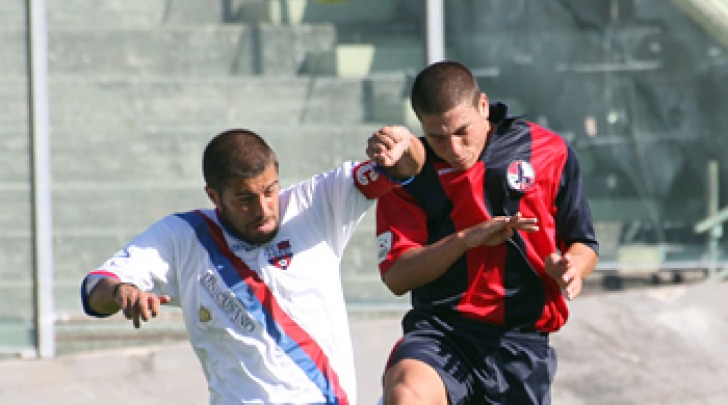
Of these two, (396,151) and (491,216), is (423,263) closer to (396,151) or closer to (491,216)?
(491,216)

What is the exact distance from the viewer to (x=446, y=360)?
4.86 meters

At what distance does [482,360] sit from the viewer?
16.2ft

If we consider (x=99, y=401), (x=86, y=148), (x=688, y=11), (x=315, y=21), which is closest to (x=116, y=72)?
(x=86, y=148)

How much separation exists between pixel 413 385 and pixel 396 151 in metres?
0.90

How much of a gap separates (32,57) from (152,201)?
1.11 meters

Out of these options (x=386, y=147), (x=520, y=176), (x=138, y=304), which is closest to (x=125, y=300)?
(x=138, y=304)

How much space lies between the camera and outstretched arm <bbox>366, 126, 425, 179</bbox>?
413 cm

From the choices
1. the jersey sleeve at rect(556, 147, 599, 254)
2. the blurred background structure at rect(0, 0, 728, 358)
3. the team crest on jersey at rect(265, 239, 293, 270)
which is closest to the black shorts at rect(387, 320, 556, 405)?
the jersey sleeve at rect(556, 147, 599, 254)

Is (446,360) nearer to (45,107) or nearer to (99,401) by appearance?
(99,401)

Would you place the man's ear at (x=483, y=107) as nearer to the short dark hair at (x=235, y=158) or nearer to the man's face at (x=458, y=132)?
the man's face at (x=458, y=132)

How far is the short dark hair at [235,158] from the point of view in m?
4.29

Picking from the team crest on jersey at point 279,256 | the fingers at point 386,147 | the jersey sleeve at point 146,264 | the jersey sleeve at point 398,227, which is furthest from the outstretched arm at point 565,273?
the jersey sleeve at point 146,264

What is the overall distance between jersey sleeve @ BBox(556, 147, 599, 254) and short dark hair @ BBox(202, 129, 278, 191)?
1.17 meters

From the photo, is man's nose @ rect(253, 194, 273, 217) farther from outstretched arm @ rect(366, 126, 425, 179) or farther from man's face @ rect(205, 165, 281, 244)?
outstretched arm @ rect(366, 126, 425, 179)
